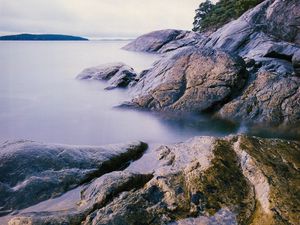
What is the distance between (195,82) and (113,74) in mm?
12529

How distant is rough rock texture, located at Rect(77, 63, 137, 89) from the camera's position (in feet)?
76.4

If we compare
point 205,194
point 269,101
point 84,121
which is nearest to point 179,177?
point 205,194

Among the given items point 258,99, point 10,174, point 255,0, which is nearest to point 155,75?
point 258,99

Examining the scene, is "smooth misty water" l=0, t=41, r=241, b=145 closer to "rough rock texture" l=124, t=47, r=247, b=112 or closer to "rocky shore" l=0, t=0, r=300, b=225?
"rough rock texture" l=124, t=47, r=247, b=112

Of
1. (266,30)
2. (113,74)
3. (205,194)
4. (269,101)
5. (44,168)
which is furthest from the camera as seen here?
(113,74)

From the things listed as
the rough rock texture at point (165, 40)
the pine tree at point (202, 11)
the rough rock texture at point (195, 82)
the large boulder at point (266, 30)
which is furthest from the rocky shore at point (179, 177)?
the pine tree at point (202, 11)

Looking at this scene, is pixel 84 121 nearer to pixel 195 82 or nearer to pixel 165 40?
pixel 195 82

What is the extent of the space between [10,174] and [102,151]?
89.6 inches

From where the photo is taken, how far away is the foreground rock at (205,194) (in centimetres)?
590

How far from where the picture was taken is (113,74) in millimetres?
27406

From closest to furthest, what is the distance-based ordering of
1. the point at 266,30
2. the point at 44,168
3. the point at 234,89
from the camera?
1. the point at 44,168
2. the point at 234,89
3. the point at 266,30

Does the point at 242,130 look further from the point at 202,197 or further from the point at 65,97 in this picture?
the point at 65,97

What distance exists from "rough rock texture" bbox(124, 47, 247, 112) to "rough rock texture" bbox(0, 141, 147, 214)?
6.63 meters

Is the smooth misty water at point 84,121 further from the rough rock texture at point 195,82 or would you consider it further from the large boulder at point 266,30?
the large boulder at point 266,30
